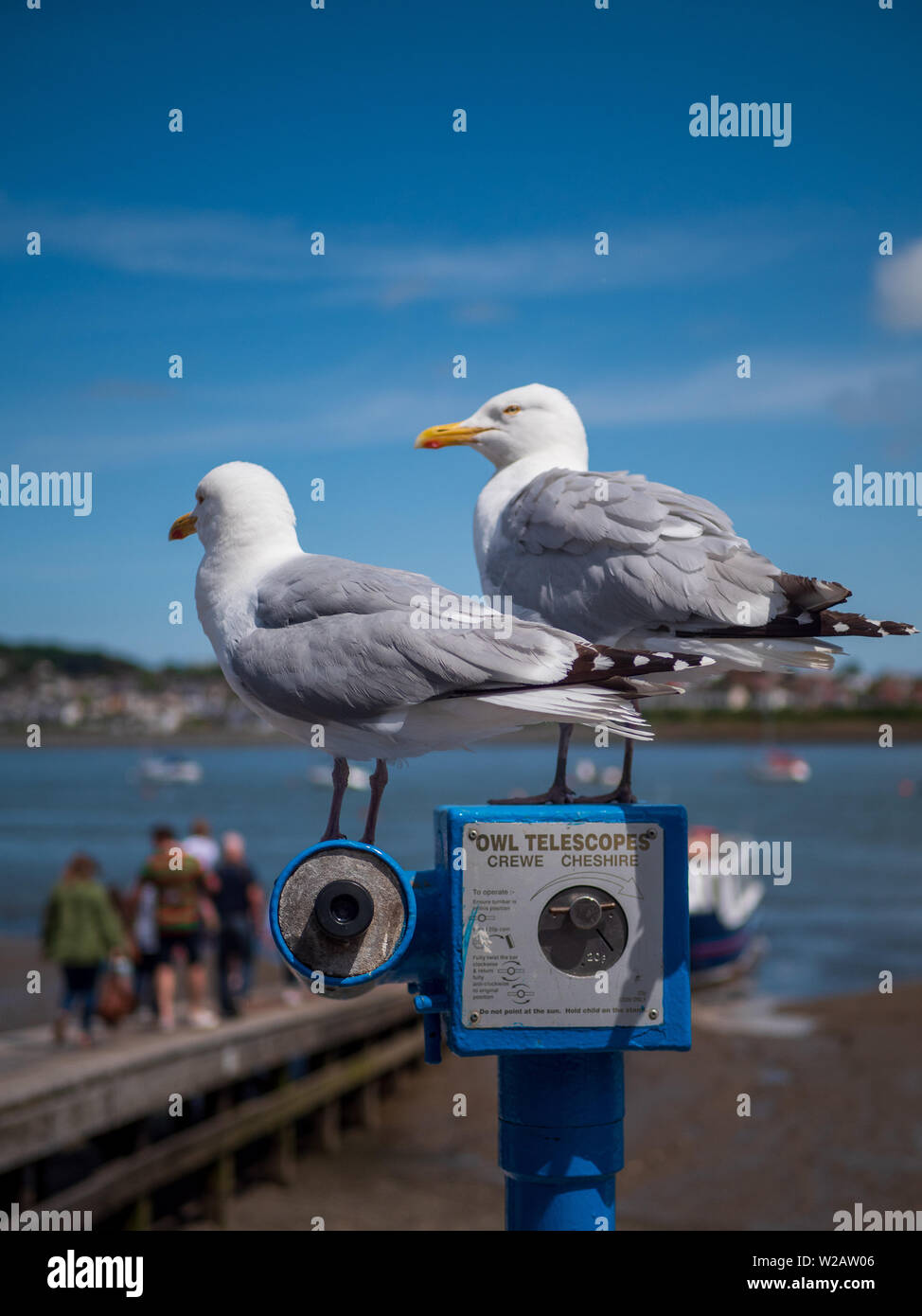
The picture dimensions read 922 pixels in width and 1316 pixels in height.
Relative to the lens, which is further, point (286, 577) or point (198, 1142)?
point (198, 1142)

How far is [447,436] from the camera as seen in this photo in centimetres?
419

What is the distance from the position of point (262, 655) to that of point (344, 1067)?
1317 centimetres

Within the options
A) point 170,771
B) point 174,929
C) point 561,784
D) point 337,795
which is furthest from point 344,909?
point 170,771

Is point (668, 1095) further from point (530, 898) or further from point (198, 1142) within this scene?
point (530, 898)

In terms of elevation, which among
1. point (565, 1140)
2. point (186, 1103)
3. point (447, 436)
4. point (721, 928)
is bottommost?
point (721, 928)

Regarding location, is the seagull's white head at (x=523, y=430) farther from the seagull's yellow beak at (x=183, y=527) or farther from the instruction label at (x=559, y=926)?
the instruction label at (x=559, y=926)

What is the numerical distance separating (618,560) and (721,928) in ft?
75.1

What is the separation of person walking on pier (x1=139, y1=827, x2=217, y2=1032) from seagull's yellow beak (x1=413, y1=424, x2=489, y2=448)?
8.40 metres

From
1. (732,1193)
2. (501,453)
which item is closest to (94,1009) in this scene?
(732,1193)

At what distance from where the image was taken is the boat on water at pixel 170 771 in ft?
371

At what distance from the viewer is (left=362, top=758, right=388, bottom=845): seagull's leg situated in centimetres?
329

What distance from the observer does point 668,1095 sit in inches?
674

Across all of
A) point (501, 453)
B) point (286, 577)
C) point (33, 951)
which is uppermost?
point (501, 453)

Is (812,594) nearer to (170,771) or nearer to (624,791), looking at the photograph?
(624,791)
